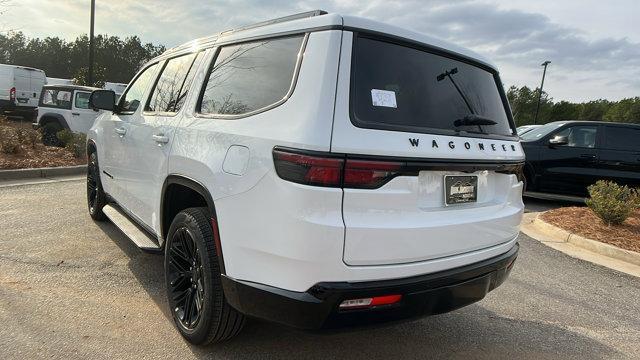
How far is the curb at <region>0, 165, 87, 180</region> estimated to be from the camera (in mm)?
8508

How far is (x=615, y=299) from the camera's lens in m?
4.65

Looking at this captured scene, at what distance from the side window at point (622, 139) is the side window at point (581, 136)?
0.25 meters

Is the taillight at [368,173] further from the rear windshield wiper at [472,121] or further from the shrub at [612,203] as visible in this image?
the shrub at [612,203]

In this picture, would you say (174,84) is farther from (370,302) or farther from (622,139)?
(622,139)

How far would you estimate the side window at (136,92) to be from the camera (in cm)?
440

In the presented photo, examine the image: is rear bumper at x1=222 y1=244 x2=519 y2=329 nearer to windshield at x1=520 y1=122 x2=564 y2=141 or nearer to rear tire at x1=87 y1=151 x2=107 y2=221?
rear tire at x1=87 y1=151 x2=107 y2=221

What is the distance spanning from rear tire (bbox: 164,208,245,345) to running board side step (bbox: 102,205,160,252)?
14.5 inches

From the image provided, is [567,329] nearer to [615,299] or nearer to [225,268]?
[615,299]

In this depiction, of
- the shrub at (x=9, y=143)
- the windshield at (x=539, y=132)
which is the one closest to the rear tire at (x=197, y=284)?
the shrub at (x=9, y=143)

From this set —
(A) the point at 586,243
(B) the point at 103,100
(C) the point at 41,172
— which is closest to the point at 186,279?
(B) the point at 103,100

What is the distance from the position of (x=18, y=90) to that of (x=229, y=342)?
65.0 ft

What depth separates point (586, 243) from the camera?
6.45m

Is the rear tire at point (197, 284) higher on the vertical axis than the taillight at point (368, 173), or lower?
lower

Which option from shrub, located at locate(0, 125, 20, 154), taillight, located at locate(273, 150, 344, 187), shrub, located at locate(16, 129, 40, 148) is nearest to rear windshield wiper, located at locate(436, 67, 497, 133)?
taillight, located at locate(273, 150, 344, 187)
